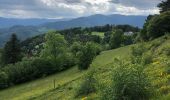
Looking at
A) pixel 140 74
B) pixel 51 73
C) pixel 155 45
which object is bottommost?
pixel 51 73

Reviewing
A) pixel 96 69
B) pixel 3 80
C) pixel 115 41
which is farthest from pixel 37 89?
pixel 115 41

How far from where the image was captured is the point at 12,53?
388 feet

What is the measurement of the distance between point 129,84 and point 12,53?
104903mm

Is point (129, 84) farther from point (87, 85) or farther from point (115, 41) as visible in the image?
point (115, 41)

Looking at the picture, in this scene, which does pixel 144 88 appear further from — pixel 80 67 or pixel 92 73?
pixel 80 67

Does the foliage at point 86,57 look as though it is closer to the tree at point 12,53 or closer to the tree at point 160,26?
the tree at point 160,26

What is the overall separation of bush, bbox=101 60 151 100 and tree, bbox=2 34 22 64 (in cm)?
10197

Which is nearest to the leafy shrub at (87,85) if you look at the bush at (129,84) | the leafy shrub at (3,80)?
the bush at (129,84)

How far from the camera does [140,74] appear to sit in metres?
16.5

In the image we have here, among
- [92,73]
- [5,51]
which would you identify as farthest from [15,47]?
[92,73]

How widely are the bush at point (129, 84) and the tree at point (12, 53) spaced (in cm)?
10197

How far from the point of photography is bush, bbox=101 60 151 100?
1608 cm

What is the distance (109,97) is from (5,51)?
10187 cm

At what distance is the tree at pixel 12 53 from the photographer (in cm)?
11650
